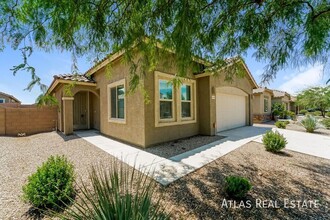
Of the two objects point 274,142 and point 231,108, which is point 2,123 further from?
point 231,108

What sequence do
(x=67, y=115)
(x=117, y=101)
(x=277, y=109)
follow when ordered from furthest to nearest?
1. (x=277, y=109)
2. (x=67, y=115)
3. (x=117, y=101)

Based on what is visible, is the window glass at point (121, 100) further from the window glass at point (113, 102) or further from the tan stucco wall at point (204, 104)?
the tan stucco wall at point (204, 104)

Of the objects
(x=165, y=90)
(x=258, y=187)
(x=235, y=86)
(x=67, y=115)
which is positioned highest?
(x=235, y=86)

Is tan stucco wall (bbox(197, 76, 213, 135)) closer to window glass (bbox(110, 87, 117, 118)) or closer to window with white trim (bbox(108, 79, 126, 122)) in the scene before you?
window with white trim (bbox(108, 79, 126, 122))

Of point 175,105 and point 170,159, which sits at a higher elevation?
point 175,105

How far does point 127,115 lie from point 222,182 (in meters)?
5.41

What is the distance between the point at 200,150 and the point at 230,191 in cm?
341

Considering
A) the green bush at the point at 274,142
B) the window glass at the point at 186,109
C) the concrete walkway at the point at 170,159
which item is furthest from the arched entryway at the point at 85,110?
the green bush at the point at 274,142

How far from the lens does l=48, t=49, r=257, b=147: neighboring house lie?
24.1 ft

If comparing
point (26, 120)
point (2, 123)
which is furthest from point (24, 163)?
point (2, 123)

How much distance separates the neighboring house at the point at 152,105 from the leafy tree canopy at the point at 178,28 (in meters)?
0.79

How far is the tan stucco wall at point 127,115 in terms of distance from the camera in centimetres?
722

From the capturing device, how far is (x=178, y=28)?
118 inches

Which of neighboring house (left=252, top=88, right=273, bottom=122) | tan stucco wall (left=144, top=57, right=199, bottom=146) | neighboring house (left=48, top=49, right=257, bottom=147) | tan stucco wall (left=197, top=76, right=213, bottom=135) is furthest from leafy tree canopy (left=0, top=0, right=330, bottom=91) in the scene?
neighboring house (left=252, top=88, right=273, bottom=122)
